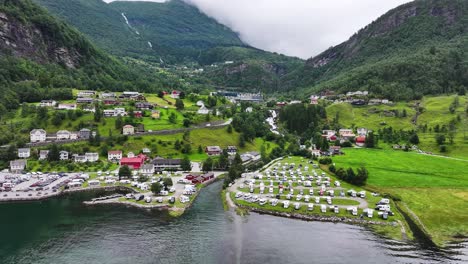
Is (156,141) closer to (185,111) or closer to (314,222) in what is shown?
(185,111)

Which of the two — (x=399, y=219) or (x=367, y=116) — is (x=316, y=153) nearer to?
(x=399, y=219)

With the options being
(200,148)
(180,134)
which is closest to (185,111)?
(180,134)

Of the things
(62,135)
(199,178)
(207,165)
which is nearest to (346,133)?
(207,165)

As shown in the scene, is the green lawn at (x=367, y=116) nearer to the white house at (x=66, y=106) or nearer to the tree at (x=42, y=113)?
the white house at (x=66, y=106)

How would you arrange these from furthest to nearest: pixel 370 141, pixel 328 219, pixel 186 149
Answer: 1. pixel 370 141
2. pixel 186 149
3. pixel 328 219

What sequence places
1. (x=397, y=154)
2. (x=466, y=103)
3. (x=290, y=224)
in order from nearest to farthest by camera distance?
(x=290, y=224) < (x=397, y=154) < (x=466, y=103)

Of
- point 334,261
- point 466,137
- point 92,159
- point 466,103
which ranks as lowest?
point 334,261

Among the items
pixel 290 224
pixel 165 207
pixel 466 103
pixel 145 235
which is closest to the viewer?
pixel 145 235
